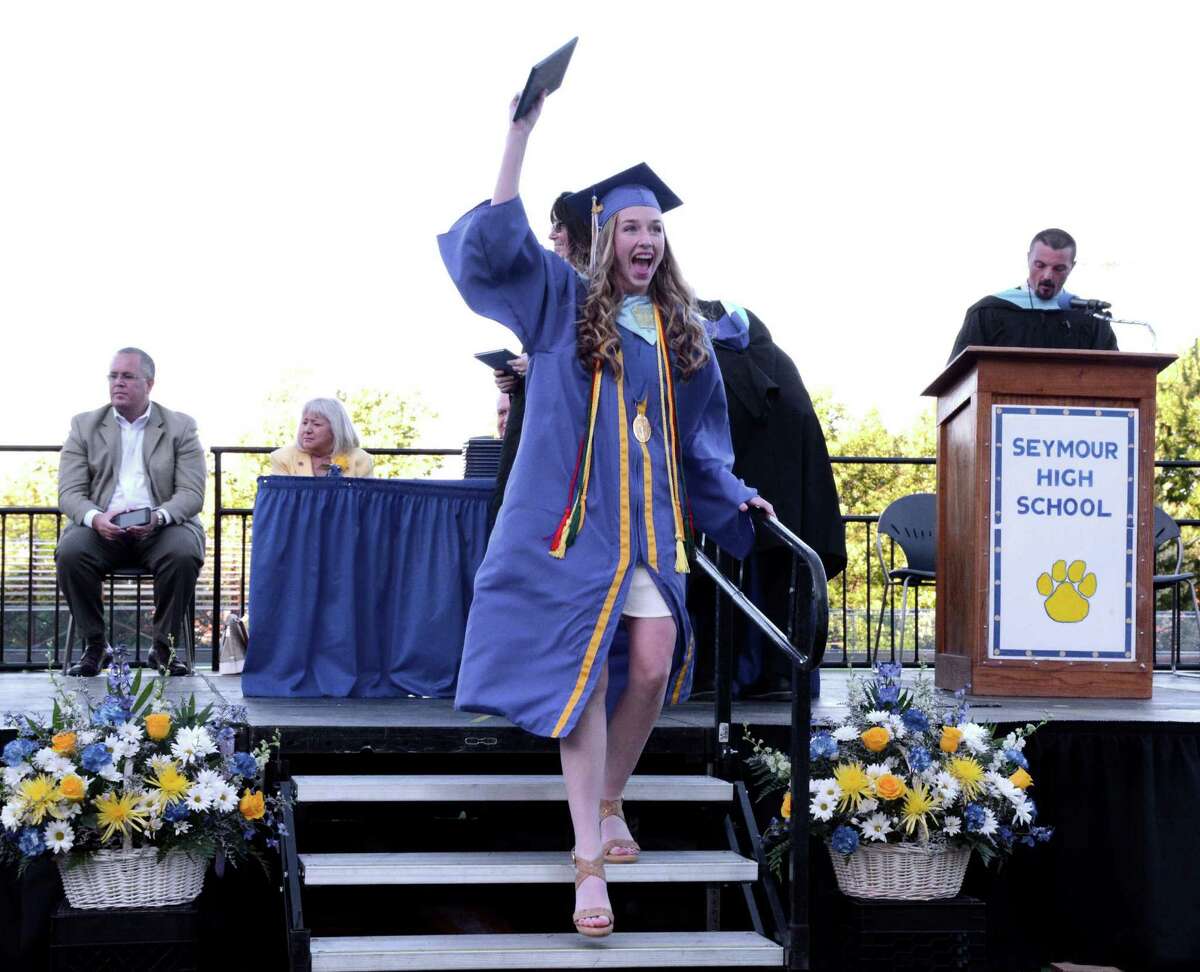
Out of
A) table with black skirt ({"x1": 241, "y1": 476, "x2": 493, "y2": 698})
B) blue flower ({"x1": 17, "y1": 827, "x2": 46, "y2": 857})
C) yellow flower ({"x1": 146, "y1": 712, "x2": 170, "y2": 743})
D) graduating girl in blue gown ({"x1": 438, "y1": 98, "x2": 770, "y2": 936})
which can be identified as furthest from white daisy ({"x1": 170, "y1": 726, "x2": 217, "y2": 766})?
table with black skirt ({"x1": 241, "y1": 476, "x2": 493, "y2": 698})

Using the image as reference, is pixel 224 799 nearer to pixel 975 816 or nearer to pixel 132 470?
pixel 975 816

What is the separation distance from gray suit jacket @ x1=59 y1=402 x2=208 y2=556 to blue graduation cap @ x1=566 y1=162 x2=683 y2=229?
3414 mm

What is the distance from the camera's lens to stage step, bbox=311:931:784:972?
348 cm

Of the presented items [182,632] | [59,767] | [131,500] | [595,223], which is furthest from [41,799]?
[131,500]

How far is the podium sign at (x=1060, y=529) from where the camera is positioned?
17.8 ft

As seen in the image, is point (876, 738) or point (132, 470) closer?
point (876, 738)

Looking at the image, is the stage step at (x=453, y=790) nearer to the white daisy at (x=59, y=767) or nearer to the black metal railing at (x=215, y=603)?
the white daisy at (x=59, y=767)

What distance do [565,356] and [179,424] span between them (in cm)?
365

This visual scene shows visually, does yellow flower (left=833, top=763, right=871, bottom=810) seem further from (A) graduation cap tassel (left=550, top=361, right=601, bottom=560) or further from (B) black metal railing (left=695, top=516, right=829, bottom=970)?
(A) graduation cap tassel (left=550, top=361, right=601, bottom=560)

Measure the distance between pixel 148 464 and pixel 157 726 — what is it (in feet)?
10.0

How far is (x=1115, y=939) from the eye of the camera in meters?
4.69

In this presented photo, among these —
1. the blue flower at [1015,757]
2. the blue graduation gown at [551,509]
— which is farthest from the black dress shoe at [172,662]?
the blue flower at [1015,757]

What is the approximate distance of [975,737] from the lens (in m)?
4.19

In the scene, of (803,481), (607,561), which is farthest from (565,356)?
(803,481)
